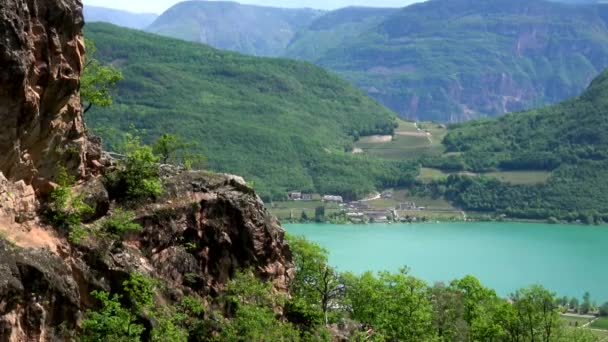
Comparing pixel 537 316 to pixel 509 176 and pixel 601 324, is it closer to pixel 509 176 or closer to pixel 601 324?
pixel 601 324

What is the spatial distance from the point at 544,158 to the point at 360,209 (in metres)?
41.6

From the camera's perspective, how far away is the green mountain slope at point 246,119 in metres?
148

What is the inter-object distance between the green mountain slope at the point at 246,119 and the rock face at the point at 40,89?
11547 centimetres

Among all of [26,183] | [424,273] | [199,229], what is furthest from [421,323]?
[424,273]

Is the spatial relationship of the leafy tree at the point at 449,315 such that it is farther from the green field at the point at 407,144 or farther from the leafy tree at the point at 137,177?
the green field at the point at 407,144

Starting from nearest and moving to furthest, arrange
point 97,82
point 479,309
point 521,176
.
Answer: point 97,82
point 479,309
point 521,176

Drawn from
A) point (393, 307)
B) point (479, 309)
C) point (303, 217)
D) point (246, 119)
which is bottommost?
point (303, 217)

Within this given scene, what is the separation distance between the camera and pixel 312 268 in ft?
83.0

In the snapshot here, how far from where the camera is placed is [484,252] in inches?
3693

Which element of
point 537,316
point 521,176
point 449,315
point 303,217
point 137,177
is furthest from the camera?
point 521,176

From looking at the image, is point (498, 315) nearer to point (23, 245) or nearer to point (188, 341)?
point (188, 341)

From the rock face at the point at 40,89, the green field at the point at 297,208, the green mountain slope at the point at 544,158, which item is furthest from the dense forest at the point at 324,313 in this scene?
the green mountain slope at the point at 544,158

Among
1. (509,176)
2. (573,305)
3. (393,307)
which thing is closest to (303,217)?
(509,176)

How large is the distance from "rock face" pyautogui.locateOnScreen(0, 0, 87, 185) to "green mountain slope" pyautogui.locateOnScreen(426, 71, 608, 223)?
399 ft
